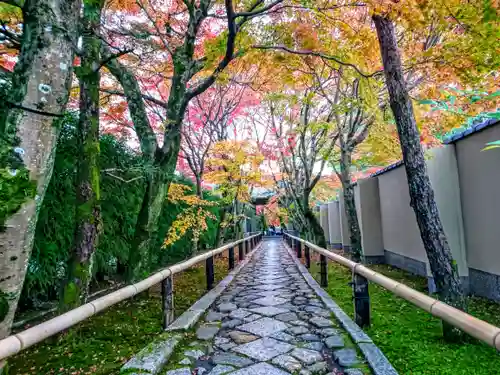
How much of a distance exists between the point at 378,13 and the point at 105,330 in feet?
15.1

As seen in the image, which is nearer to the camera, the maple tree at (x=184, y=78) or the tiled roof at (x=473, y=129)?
the maple tree at (x=184, y=78)

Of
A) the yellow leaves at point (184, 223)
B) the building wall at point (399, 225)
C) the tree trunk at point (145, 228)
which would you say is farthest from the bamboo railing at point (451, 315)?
the yellow leaves at point (184, 223)

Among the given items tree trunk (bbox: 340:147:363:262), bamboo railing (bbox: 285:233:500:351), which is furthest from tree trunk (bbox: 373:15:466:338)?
tree trunk (bbox: 340:147:363:262)

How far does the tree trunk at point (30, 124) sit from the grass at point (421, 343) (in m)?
2.76

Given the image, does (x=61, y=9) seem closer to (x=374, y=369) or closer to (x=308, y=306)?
(x=374, y=369)

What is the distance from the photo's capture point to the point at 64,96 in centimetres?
206

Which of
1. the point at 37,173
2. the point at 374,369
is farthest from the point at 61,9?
the point at 374,369

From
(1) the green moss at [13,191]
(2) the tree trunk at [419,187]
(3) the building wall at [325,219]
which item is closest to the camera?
(1) the green moss at [13,191]

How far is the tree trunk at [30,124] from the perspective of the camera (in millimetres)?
1821

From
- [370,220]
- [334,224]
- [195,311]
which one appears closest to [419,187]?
[195,311]

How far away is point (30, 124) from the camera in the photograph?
190 centimetres

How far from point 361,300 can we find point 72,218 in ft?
13.4

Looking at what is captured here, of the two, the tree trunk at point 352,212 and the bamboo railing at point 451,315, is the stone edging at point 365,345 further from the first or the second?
the tree trunk at point 352,212

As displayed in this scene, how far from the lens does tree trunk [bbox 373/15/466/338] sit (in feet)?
10.6
